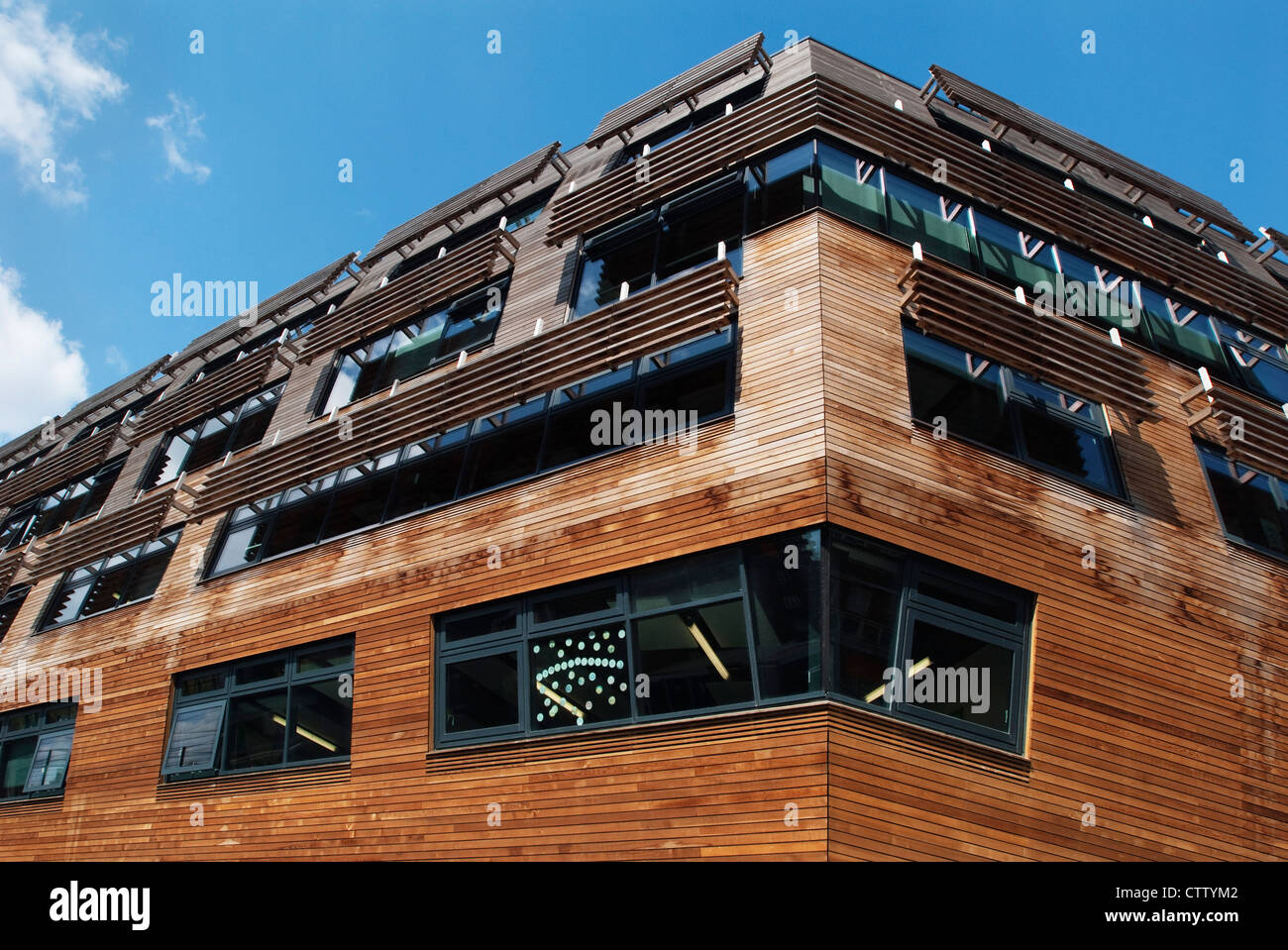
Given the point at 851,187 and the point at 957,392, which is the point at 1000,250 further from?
the point at 957,392

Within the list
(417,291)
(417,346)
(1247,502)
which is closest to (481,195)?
(417,291)

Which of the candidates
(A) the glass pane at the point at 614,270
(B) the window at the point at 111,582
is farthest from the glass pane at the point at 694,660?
(B) the window at the point at 111,582

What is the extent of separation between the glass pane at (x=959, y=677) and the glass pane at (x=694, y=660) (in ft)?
6.34

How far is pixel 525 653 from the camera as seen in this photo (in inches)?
471

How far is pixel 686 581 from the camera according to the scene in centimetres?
1102

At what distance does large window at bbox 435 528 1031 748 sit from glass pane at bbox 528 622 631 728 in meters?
0.02

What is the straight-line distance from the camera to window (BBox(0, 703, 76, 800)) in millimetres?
17344

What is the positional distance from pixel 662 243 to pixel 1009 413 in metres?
6.67
